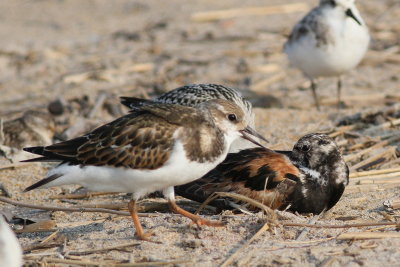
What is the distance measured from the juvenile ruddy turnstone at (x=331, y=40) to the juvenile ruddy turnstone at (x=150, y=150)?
13.8 ft

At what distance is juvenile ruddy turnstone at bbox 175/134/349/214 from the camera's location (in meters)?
5.52

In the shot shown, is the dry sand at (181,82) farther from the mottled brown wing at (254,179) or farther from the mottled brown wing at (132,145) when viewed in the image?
the mottled brown wing at (132,145)

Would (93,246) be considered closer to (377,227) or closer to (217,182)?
(217,182)

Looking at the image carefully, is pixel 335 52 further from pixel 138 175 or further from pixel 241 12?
pixel 138 175

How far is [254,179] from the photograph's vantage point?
5.62m

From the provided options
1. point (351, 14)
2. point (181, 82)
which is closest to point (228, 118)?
point (351, 14)

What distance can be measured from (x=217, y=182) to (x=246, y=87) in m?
4.40

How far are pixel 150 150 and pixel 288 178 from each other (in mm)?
1304

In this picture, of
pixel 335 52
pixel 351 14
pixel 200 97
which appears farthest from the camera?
pixel 351 14

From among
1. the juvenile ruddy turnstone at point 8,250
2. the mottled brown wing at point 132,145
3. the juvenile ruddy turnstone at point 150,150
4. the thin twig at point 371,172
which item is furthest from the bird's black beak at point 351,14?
the juvenile ruddy turnstone at point 8,250

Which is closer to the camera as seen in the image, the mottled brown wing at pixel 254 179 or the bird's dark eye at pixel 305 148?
the mottled brown wing at pixel 254 179

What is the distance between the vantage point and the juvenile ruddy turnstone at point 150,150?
470 centimetres

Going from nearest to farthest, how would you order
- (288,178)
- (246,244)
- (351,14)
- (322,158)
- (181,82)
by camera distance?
(246,244) → (288,178) → (322,158) → (351,14) → (181,82)

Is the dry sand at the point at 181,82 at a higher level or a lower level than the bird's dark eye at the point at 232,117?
lower
